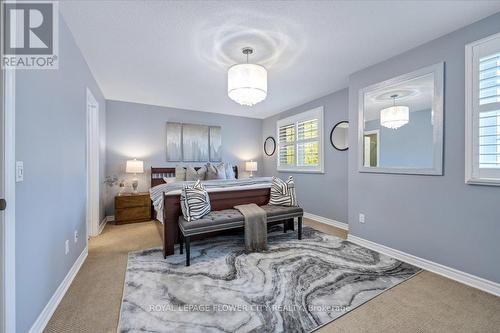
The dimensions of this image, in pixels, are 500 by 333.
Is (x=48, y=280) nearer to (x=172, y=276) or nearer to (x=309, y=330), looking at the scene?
(x=172, y=276)

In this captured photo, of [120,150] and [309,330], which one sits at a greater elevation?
[120,150]

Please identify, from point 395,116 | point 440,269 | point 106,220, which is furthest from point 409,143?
point 106,220

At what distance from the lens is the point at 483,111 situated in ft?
6.48

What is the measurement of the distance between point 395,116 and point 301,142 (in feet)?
7.50

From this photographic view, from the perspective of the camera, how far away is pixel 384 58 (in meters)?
2.71

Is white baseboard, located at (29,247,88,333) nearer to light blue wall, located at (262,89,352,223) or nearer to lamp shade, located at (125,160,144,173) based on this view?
lamp shade, located at (125,160,144,173)

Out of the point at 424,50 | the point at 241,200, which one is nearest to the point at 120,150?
the point at 241,200

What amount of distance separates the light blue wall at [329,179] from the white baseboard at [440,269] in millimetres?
1026

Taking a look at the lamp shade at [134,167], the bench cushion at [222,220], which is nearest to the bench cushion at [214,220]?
the bench cushion at [222,220]

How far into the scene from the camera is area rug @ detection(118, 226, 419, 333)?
1.57 meters

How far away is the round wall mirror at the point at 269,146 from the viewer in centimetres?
578

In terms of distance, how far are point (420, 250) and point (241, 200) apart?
7.58 feet

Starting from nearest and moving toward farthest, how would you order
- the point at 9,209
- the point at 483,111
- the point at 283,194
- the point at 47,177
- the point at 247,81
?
1. the point at 9,209
2. the point at 47,177
3. the point at 483,111
4. the point at 247,81
5. the point at 283,194

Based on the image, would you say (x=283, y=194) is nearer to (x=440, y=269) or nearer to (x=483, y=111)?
(x=440, y=269)
